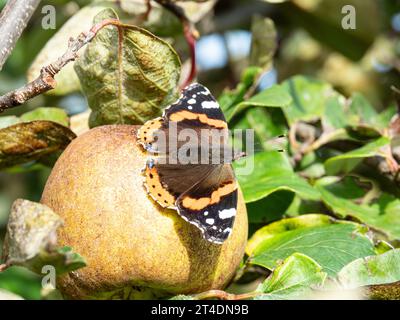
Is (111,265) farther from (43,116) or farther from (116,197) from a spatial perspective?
(43,116)

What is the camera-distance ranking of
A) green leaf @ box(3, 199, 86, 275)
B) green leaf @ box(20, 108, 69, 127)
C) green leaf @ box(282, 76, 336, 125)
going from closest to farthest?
green leaf @ box(3, 199, 86, 275) < green leaf @ box(20, 108, 69, 127) < green leaf @ box(282, 76, 336, 125)

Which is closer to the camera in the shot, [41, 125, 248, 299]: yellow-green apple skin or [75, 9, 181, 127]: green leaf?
[41, 125, 248, 299]: yellow-green apple skin

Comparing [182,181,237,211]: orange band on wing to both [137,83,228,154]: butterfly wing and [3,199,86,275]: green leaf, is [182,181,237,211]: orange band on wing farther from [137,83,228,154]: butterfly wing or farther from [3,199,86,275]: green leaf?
[3,199,86,275]: green leaf

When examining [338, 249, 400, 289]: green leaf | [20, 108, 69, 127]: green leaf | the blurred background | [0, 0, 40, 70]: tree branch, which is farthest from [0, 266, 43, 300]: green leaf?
[338, 249, 400, 289]: green leaf

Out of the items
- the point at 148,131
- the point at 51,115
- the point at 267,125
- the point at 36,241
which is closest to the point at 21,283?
the point at 51,115

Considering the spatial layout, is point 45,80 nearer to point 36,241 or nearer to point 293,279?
point 36,241

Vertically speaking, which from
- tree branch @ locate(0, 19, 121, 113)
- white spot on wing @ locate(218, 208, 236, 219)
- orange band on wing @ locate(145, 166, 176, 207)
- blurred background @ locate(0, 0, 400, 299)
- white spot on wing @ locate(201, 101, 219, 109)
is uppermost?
tree branch @ locate(0, 19, 121, 113)
